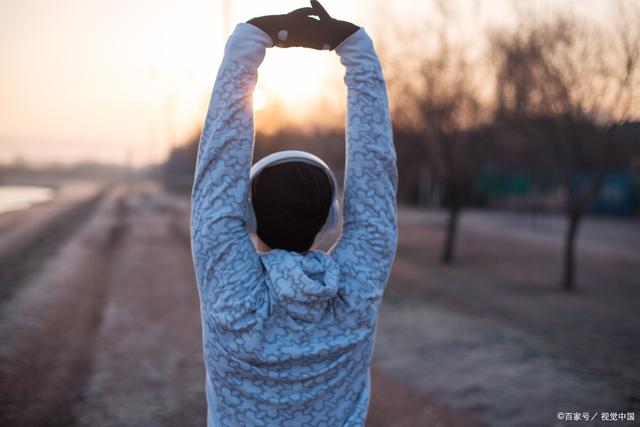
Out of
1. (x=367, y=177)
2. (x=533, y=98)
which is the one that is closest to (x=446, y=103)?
(x=533, y=98)

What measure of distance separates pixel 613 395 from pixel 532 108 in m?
7.25

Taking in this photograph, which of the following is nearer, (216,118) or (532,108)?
(216,118)

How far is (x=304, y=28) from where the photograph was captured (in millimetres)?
1288

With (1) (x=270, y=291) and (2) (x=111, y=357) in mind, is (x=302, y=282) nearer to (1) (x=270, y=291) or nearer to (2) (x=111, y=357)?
(1) (x=270, y=291)

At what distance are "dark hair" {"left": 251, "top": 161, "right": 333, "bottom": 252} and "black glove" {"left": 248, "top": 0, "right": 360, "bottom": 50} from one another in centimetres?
30

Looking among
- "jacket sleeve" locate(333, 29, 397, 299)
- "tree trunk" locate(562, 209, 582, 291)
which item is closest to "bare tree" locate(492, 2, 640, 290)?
"tree trunk" locate(562, 209, 582, 291)

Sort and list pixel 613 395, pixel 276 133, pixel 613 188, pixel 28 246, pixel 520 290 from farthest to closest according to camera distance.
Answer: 1. pixel 276 133
2. pixel 613 188
3. pixel 28 246
4. pixel 520 290
5. pixel 613 395

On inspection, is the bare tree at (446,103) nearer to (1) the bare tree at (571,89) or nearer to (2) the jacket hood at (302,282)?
(1) the bare tree at (571,89)

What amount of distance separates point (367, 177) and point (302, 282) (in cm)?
35

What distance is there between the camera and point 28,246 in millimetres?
13906

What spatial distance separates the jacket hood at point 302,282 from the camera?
1179 millimetres

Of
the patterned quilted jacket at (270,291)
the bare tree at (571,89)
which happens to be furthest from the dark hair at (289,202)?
the bare tree at (571,89)

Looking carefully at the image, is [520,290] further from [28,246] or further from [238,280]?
[28,246]

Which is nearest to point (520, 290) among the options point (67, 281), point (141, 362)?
point (141, 362)
